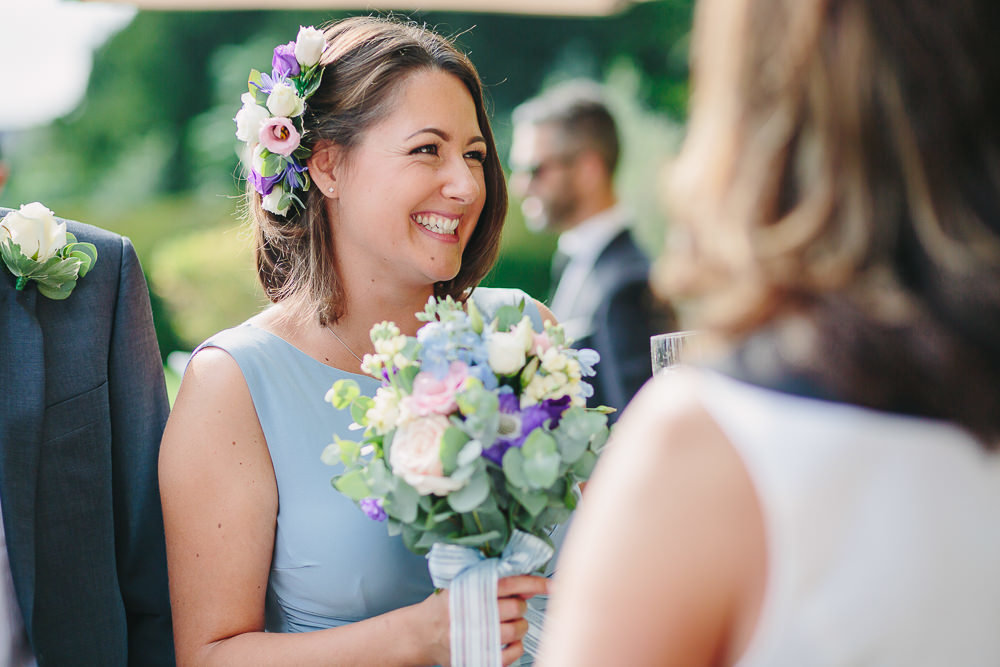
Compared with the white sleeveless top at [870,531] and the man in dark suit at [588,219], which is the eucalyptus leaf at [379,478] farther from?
the man in dark suit at [588,219]

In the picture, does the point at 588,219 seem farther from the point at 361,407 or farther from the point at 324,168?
the point at 361,407

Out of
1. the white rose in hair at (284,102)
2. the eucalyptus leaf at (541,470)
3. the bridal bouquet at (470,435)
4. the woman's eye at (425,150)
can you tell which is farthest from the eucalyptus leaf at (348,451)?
the white rose in hair at (284,102)

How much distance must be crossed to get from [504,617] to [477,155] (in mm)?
1293

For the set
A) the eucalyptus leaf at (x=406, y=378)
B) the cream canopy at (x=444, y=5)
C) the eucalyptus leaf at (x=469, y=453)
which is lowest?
the eucalyptus leaf at (x=469, y=453)

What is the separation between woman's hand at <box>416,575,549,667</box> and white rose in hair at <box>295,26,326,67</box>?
1355 mm

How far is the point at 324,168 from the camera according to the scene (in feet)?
7.54

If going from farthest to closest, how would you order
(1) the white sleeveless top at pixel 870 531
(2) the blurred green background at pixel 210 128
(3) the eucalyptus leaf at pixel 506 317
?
(2) the blurred green background at pixel 210 128 → (3) the eucalyptus leaf at pixel 506 317 → (1) the white sleeveless top at pixel 870 531

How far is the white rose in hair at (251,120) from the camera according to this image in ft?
7.29

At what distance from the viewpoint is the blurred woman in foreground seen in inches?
29.1

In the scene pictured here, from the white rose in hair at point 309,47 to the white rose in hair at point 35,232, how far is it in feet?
2.33

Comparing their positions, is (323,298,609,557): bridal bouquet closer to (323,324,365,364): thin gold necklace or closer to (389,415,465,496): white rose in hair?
(389,415,465,496): white rose in hair

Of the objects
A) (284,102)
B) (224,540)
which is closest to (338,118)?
(284,102)

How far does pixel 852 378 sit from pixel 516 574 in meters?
0.98

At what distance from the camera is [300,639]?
1843 millimetres
